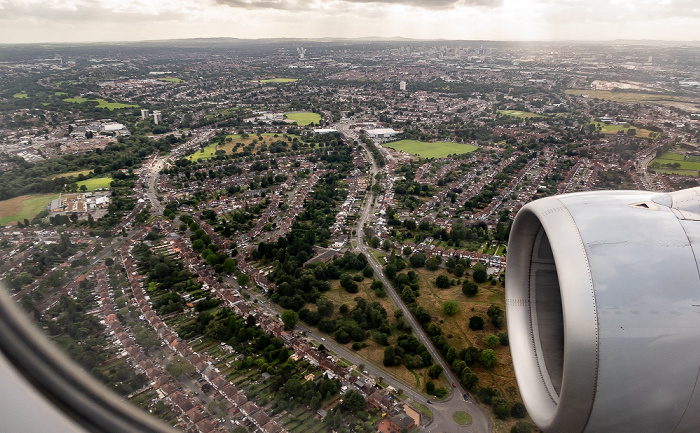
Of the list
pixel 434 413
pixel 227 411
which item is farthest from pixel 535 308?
pixel 227 411

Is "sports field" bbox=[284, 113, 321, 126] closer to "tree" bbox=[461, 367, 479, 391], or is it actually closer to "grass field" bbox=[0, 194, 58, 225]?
"grass field" bbox=[0, 194, 58, 225]

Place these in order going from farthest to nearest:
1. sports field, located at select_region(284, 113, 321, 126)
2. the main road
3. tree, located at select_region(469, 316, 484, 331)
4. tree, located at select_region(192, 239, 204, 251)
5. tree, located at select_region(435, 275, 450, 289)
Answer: sports field, located at select_region(284, 113, 321, 126)
tree, located at select_region(192, 239, 204, 251)
tree, located at select_region(435, 275, 450, 289)
tree, located at select_region(469, 316, 484, 331)
the main road

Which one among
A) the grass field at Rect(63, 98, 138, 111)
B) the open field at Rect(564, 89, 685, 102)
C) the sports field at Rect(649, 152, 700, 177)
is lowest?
the sports field at Rect(649, 152, 700, 177)

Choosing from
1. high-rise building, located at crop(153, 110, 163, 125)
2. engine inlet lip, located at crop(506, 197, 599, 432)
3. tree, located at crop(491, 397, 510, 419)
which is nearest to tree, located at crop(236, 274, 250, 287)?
→ tree, located at crop(491, 397, 510, 419)

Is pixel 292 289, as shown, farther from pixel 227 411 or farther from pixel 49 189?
pixel 49 189

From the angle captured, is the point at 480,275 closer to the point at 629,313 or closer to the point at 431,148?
the point at 629,313

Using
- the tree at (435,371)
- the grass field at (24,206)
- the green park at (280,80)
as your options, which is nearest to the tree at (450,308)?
the tree at (435,371)

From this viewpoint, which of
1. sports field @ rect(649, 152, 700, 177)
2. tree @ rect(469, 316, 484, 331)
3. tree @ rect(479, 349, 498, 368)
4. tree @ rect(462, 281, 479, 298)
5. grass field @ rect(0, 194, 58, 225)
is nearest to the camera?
tree @ rect(479, 349, 498, 368)
